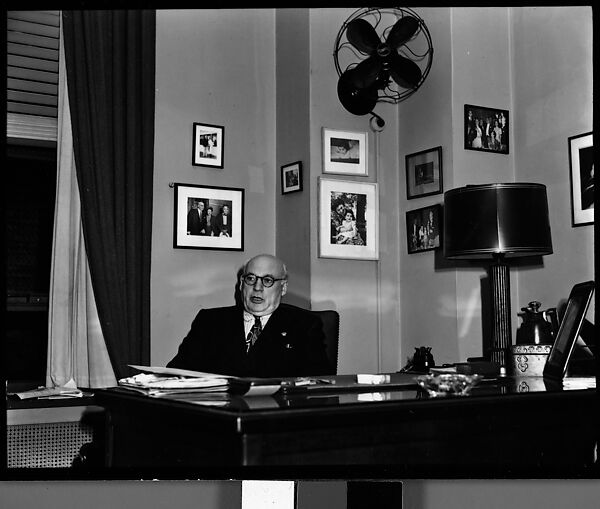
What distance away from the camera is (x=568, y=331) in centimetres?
188

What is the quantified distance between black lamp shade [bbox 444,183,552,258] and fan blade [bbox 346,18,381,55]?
1.59 feet

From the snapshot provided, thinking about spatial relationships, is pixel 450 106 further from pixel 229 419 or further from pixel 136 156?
pixel 229 419

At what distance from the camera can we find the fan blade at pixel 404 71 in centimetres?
235

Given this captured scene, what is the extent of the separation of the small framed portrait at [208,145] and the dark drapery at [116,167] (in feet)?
0.45

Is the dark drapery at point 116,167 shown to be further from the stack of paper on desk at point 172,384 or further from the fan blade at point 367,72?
the fan blade at point 367,72

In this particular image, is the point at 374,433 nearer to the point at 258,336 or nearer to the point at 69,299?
the point at 258,336

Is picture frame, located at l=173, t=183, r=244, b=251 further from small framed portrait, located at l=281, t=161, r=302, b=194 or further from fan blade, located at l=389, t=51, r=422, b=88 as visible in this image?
fan blade, located at l=389, t=51, r=422, b=88

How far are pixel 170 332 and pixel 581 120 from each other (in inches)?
48.6

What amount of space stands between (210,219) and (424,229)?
0.66 metres

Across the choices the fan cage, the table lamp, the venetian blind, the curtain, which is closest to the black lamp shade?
the table lamp

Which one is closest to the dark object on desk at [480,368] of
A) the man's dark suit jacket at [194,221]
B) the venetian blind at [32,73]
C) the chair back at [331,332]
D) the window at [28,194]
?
the chair back at [331,332]

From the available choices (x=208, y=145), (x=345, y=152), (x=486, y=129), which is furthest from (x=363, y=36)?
(x=208, y=145)

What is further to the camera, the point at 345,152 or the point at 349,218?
the point at 345,152

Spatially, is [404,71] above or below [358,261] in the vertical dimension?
above
